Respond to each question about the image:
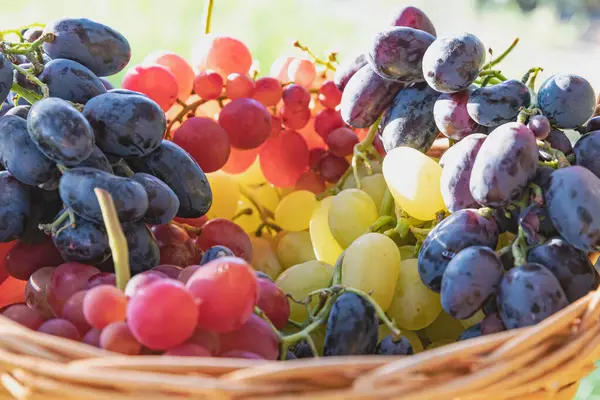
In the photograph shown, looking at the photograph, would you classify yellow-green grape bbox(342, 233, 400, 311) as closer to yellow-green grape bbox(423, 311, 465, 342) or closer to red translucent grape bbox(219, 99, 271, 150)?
yellow-green grape bbox(423, 311, 465, 342)

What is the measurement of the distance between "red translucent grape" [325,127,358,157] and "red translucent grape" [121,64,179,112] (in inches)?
10.9

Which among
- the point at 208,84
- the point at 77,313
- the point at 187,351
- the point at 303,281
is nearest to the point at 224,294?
the point at 187,351

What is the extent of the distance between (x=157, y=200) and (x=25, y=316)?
18 cm

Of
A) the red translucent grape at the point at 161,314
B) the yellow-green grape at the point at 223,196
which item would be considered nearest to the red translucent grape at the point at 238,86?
the yellow-green grape at the point at 223,196

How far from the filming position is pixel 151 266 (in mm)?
746

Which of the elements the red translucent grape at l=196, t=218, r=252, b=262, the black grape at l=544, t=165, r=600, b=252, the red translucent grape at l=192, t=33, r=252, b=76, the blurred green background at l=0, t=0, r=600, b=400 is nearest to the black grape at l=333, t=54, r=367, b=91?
the red translucent grape at l=192, t=33, r=252, b=76

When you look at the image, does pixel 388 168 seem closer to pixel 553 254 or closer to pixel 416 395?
pixel 553 254

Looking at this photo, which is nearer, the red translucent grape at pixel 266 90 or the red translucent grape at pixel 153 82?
the red translucent grape at pixel 153 82

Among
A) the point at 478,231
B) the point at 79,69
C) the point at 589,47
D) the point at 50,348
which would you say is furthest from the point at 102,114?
the point at 589,47

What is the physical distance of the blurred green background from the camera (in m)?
2.69

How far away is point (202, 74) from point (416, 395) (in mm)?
664

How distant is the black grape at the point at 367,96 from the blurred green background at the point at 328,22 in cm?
141

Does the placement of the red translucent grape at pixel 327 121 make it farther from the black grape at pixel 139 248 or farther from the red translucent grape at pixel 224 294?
the red translucent grape at pixel 224 294

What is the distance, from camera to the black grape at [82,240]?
70 centimetres
